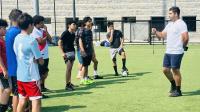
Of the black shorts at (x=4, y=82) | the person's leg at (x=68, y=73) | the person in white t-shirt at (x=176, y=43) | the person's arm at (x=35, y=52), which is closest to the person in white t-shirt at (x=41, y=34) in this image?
the person's leg at (x=68, y=73)

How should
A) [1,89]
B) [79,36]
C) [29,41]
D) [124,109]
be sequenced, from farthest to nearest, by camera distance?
[79,36], [124,109], [1,89], [29,41]

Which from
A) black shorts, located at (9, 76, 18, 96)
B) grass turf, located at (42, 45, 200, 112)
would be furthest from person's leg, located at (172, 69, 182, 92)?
black shorts, located at (9, 76, 18, 96)

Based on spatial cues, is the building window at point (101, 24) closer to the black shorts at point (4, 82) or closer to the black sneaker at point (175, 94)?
the black sneaker at point (175, 94)

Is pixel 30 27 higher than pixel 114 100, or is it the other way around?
pixel 30 27

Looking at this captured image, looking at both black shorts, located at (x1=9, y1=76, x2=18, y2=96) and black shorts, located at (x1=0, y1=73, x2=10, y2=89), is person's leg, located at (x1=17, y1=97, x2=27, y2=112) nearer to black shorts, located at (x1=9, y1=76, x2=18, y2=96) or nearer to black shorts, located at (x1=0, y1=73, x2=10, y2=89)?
black shorts, located at (x1=9, y1=76, x2=18, y2=96)

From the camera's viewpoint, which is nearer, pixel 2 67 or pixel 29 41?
pixel 29 41

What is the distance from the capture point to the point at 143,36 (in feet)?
146

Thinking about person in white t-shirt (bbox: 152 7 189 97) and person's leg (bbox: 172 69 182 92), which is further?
person's leg (bbox: 172 69 182 92)

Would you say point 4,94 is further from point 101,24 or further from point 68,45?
point 101,24

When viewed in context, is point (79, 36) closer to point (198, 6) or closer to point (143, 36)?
point (143, 36)

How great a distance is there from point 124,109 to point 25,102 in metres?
2.77

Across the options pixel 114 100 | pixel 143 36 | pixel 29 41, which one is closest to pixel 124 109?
pixel 114 100

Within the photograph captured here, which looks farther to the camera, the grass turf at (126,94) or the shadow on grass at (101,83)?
the shadow on grass at (101,83)

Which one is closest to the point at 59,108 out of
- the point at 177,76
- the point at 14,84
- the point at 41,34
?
the point at 14,84
